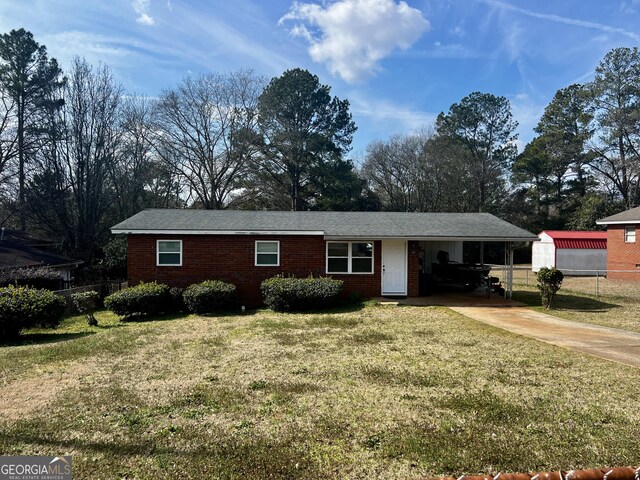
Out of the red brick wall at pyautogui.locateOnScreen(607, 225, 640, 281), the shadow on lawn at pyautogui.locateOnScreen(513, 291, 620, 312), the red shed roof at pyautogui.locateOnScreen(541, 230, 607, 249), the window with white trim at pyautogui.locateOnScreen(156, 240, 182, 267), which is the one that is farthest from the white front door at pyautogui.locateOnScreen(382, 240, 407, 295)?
the red shed roof at pyautogui.locateOnScreen(541, 230, 607, 249)

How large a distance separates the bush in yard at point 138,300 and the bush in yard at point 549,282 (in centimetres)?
1303

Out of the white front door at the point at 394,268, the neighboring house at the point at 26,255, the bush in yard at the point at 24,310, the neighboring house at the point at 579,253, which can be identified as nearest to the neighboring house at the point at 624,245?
the neighboring house at the point at 579,253

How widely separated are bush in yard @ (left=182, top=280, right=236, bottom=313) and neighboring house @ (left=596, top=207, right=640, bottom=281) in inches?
850

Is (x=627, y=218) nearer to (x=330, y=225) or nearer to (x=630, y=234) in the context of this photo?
(x=630, y=234)

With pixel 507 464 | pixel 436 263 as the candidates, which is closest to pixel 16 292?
pixel 507 464

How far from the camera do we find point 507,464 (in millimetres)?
3656

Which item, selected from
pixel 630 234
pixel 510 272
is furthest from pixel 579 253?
pixel 510 272

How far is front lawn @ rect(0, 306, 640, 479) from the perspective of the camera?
3.75 m

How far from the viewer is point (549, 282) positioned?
42.1 feet

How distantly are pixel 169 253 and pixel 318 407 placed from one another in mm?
11512

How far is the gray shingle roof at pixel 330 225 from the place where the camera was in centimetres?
1448

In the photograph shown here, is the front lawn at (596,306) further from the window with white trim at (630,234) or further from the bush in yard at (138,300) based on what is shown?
the bush in yard at (138,300)

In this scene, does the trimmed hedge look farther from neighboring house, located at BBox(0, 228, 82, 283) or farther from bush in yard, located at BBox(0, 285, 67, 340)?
neighboring house, located at BBox(0, 228, 82, 283)

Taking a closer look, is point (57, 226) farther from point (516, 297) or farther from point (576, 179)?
point (576, 179)
